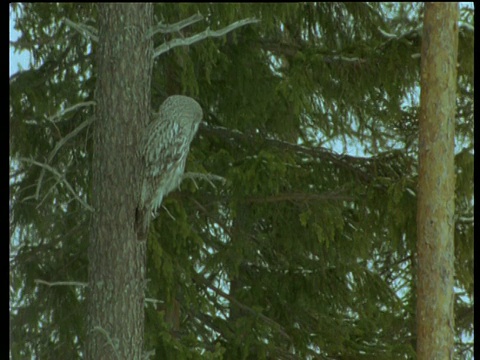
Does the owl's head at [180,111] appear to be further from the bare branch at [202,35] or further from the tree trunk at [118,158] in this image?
the bare branch at [202,35]

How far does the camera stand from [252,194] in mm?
6824

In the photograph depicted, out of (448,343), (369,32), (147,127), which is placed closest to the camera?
(147,127)

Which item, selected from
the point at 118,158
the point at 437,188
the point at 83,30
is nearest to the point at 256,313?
the point at 437,188

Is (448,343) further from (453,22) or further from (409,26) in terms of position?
(409,26)

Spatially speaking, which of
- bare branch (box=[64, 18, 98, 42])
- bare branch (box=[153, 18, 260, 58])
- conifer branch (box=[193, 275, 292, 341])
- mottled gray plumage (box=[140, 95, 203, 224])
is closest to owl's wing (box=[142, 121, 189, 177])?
mottled gray plumage (box=[140, 95, 203, 224])

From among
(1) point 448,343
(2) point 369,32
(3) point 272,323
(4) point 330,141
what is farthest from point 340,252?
(4) point 330,141

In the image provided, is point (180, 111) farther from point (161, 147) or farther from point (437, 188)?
point (437, 188)

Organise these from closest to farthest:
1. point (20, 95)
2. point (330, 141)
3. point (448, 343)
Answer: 1. point (448, 343)
2. point (20, 95)
3. point (330, 141)

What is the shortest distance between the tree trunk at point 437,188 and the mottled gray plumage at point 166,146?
70.6 inches

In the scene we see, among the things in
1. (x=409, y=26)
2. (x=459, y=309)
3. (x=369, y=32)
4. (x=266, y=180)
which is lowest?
(x=459, y=309)

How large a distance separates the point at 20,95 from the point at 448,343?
11.7 feet

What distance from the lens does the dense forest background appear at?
6418mm

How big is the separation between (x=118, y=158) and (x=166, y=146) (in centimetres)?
28

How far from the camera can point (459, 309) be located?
25.2 feet
